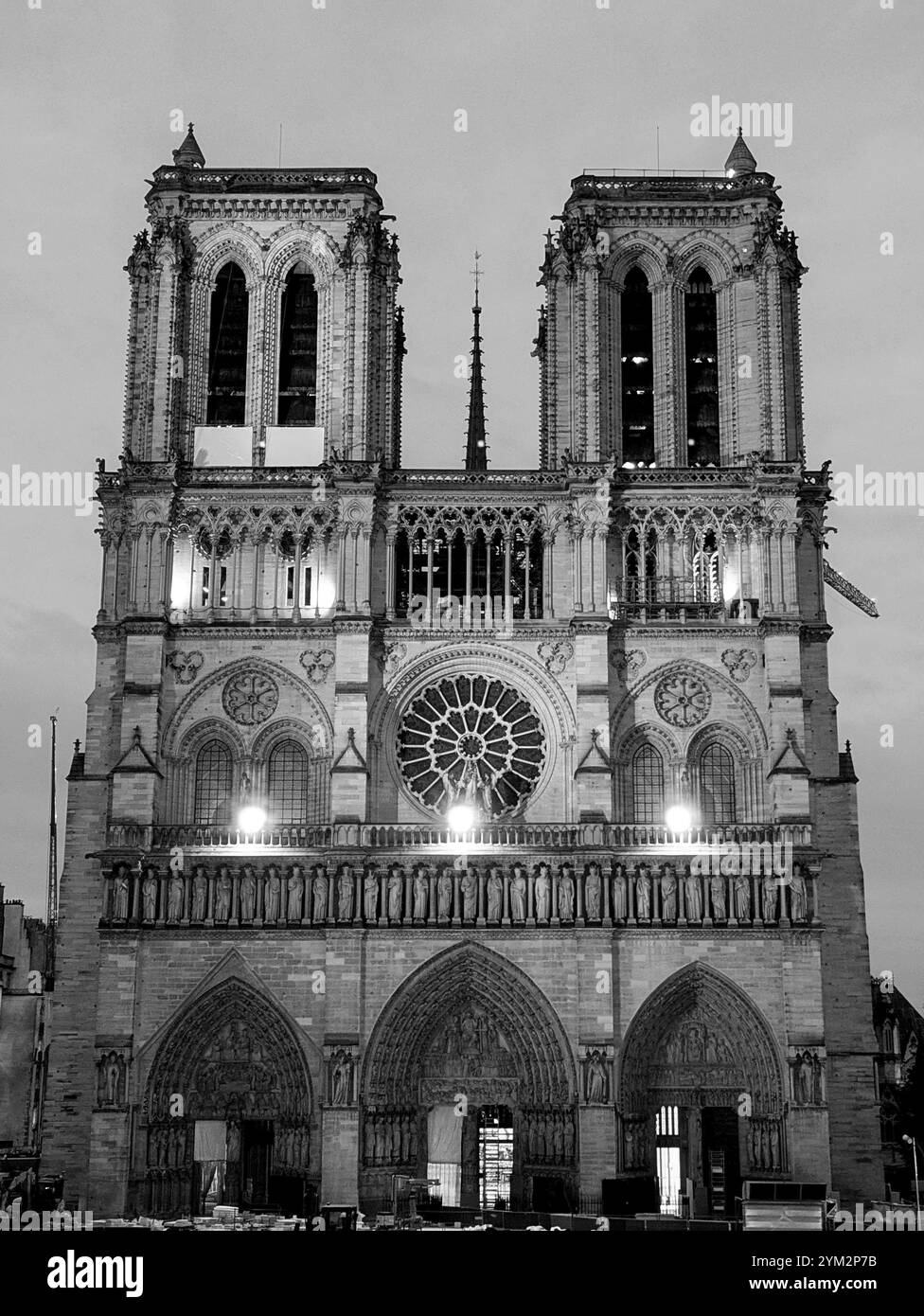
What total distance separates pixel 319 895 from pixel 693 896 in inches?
370

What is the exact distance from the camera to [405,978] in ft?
149

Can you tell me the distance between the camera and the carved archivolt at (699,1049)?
45.2 metres

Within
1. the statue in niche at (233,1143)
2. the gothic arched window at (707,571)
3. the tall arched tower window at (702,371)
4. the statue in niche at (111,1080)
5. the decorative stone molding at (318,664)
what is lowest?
the statue in niche at (233,1143)

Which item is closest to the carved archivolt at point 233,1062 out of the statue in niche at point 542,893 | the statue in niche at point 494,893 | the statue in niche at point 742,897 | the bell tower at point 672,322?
the statue in niche at point 494,893

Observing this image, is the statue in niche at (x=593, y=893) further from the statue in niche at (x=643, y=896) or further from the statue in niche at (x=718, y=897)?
the statue in niche at (x=718, y=897)

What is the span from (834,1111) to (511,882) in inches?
391

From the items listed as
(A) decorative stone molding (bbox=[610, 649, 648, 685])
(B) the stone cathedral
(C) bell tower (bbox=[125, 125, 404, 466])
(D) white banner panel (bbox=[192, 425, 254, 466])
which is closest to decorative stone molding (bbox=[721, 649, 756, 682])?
(B) the stone cathedral

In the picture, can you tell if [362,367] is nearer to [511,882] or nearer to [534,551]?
[534,551]

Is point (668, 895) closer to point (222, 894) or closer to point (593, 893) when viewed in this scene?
point (593, 893)

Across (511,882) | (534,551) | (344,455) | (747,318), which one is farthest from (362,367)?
(511,882)

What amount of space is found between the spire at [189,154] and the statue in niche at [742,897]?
2549cm

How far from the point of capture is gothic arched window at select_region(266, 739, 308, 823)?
48469 millimetres

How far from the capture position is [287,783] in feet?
160

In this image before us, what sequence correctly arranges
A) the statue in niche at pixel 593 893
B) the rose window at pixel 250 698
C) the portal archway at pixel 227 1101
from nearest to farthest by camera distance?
the portal archway at pixel 227 1101 → the statue in niche at pixel 593 893 → the rose window at pixel 250 698
